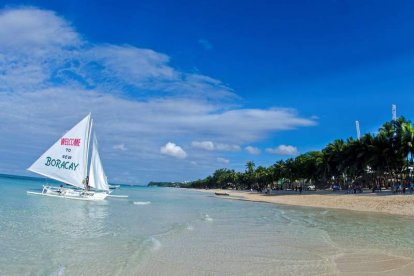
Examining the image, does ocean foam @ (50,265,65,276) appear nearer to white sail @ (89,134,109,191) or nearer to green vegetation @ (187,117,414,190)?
white sail @ (89,134,109,191)

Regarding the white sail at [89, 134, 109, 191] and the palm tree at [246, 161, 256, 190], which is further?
the palm tree at [246, 161, 256, 190]

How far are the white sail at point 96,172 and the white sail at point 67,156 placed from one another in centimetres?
468

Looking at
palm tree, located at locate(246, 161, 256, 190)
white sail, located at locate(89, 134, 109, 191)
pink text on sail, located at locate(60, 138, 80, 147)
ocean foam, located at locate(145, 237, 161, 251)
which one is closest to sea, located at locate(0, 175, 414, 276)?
ocean foam, located at locate(145, 237, 161, 251)

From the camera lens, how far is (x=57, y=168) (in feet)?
133

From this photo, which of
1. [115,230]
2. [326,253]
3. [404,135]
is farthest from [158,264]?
[404,135]

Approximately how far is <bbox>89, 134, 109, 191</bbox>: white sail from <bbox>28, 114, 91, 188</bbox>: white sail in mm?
4677

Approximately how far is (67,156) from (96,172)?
698 centimetres

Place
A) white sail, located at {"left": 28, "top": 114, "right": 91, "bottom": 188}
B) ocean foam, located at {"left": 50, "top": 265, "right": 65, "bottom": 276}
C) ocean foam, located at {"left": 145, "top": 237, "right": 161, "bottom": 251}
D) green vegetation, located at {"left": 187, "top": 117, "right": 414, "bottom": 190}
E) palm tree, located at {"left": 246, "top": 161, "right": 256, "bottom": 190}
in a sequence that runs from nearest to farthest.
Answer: ocean foam, located at {"left": 50, "top": 265, "right": 65, "bottom": 276}, ocean foam, located at {"left": 145, "top": 237, "right": 161, "bottom": 251}, white sail, located at {"left": 28, "top": 114, "right": 91, "bottom": 188}, green vegetation, located at {"left": 187, "top": 117, "right": 414, "bottom": 190}, palm tree, located at {"left": 246, "top": 161, "right": 256, "bottom": 190}

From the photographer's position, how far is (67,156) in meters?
40.3

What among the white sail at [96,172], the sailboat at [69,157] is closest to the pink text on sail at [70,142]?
the sailboat at [69,157]

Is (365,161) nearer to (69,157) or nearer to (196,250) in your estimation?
(69,157)

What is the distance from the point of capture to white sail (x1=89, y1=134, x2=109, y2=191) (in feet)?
150

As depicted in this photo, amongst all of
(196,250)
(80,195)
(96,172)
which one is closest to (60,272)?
(196,250)

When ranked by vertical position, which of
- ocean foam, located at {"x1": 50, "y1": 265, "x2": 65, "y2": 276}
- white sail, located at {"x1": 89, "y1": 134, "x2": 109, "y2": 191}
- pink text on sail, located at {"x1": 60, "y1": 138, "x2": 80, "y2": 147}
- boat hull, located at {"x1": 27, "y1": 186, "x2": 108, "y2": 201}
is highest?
pink text on sail, located at {"x1": 60, "y1": 138, "x2": 80, "y2": 147}
